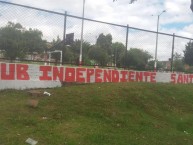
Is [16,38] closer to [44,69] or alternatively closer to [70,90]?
[44,69]

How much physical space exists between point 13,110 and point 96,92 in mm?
2593

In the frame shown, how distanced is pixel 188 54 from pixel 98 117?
370 inches

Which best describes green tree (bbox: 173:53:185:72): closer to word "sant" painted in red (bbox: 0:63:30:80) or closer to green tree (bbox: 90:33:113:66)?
green tree (bbox: 90:33:113:66)

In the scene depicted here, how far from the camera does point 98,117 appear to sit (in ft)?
25.2

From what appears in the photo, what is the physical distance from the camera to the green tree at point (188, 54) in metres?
14.7

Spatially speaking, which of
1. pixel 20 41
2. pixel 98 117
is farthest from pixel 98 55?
pixel 98 117

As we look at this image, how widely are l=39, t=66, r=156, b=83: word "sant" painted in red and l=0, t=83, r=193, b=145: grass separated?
0.47 m

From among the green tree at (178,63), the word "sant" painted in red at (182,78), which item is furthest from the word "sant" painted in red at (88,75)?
the green tree at (178,63)

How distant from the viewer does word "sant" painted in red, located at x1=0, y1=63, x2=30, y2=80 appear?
882cm

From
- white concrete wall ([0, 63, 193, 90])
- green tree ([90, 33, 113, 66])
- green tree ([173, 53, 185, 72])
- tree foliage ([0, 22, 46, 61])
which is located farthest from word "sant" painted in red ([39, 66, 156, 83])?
green tree ([173, 53, 185, 72])

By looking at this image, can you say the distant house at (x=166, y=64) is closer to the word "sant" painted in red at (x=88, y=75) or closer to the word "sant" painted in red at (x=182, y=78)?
the word "sant" painted in red at (x=182, y=78)

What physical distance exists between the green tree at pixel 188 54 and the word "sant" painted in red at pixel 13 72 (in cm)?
789

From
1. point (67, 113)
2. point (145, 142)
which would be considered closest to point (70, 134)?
point (67, 113)

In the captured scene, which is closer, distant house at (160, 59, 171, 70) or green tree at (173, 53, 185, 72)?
distant house at (160, 59, 171, 70)
